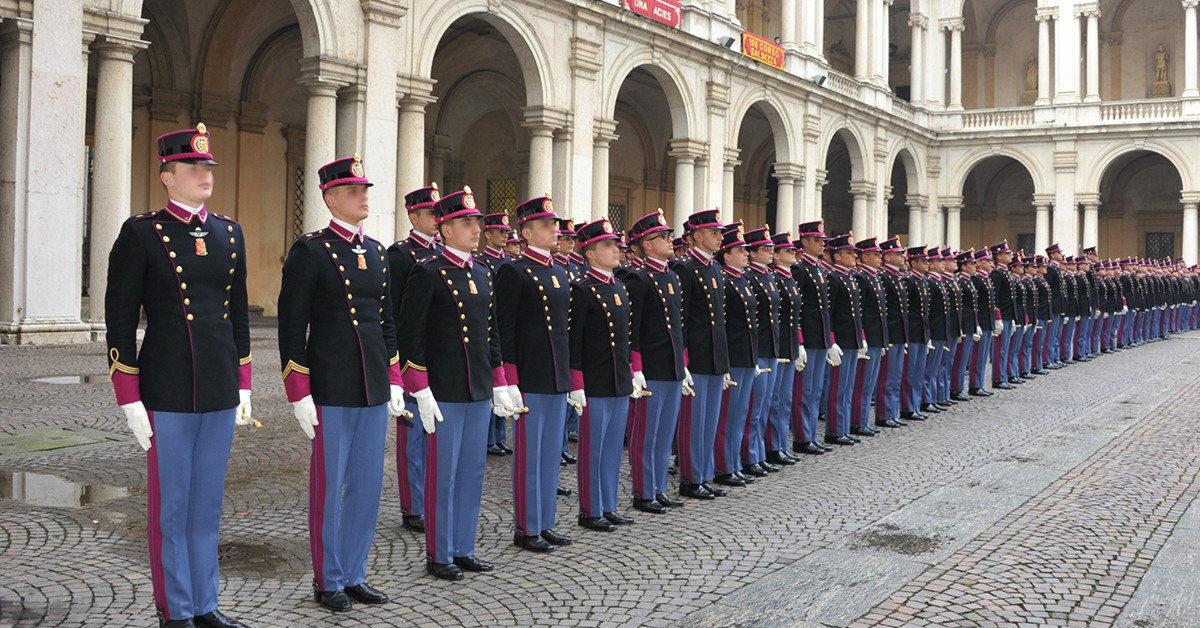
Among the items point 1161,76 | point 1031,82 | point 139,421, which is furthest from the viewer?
point 1031,82

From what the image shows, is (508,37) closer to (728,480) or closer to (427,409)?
(728,480)

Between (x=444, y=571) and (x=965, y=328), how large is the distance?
852 centimetres

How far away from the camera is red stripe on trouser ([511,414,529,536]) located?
16.2ft

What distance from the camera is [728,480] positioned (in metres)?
6.64

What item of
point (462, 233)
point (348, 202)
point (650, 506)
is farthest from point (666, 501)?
point (348, 202)

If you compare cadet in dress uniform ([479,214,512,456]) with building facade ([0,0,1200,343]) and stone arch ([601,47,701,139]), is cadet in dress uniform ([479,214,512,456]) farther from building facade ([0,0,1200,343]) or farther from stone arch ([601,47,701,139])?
stone arch ([601,47,701,139])

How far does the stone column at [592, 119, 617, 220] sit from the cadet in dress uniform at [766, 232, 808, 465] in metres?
11.5

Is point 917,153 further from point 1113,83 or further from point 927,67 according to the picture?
point 1113,83

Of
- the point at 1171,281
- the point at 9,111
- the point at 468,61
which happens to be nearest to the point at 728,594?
the point at 9,111

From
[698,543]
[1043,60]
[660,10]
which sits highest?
[1043,60]

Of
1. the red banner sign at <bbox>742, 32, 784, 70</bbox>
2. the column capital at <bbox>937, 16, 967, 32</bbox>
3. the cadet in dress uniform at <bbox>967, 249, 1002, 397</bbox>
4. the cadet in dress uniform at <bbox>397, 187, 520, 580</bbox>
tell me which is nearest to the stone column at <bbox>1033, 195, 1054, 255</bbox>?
the column capital at <bbox>937, 16, 967, 32</bbox>

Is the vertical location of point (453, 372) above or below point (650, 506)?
above

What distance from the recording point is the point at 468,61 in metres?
22.7

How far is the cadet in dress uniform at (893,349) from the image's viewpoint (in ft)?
31.0
